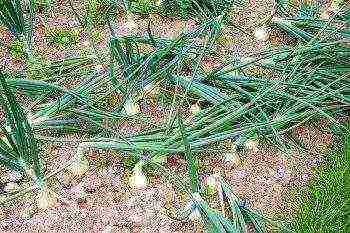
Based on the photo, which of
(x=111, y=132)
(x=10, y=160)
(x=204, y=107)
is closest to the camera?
(x=10, y=160)

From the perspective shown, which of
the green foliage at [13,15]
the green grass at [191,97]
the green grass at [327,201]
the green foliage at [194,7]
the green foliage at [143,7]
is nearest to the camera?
the green grass at [327,201]

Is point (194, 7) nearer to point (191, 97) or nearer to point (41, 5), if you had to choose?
point (191, 97)

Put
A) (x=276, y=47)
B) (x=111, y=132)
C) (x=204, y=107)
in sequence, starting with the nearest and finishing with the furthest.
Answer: (x=111, y=132)
(x=204, y=107)
(x=276, y=47)

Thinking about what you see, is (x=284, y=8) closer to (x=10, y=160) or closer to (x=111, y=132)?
(x=111, y=132)

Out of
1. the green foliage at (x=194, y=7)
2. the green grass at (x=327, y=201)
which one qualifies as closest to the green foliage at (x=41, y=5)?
the green foliage at (x=194, y=7)

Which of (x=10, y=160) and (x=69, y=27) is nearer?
(x=10, y=160)

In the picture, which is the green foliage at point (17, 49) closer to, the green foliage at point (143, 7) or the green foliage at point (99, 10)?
the green foliage at point (99, 10)

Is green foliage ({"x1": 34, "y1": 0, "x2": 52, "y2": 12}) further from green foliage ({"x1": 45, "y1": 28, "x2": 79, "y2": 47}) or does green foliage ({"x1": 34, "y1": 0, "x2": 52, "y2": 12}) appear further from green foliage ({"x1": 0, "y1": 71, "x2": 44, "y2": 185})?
green foliage ({"x1": 0, "y1": 71, "x2": 44, "y2": 185})

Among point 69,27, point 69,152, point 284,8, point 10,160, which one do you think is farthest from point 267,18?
point 10,160

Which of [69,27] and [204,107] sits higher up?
[69,27]
